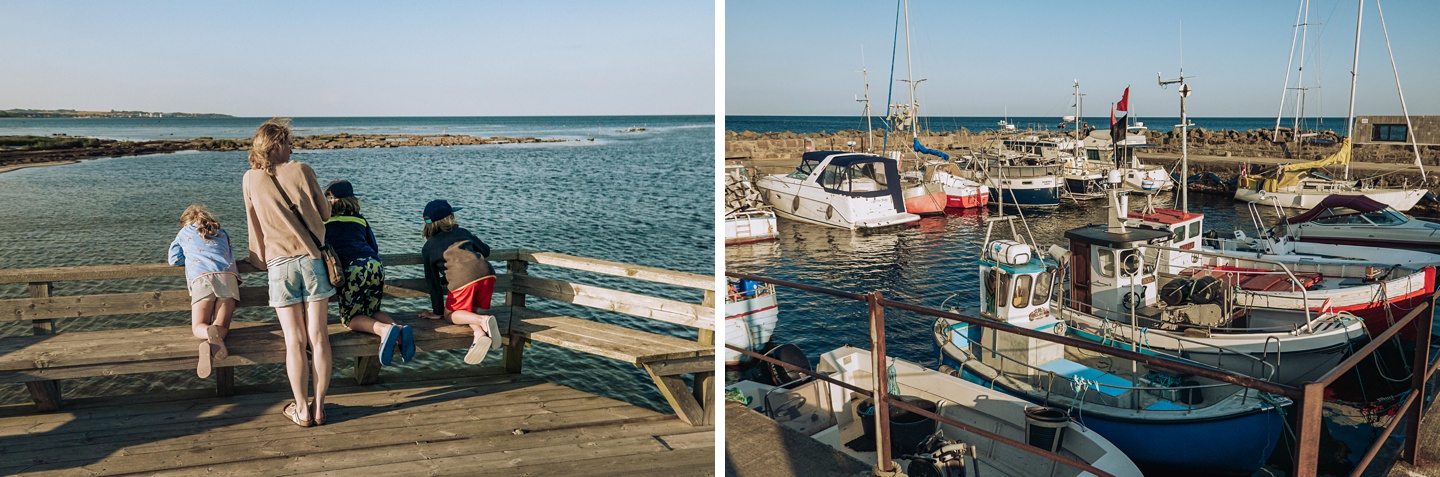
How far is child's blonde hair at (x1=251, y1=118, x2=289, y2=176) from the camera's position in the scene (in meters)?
3.06

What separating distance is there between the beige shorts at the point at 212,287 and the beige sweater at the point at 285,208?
432 mm

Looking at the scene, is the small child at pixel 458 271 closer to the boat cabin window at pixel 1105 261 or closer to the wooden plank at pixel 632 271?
the wooden plank at pixel 632 271

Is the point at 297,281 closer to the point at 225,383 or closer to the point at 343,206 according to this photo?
the point at 343,206

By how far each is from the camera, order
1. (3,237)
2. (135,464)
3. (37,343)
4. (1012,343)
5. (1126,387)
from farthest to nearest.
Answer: (3,237)
(1012,343)
(1126,387)
(37,343)
(135,464)

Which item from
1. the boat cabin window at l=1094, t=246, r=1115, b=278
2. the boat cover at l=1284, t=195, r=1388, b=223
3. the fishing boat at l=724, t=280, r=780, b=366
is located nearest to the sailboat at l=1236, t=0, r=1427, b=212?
the boat cover at l=1284, t=195, r=1388, b=223

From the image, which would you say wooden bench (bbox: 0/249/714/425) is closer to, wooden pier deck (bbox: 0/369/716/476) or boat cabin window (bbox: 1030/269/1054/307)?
wooden pier deck (bbox: 0/369/716/476)

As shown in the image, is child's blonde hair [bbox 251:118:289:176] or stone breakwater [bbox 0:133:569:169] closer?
child's blonde hair [bbox 251:118:289:176]

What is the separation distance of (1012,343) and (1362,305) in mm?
5298

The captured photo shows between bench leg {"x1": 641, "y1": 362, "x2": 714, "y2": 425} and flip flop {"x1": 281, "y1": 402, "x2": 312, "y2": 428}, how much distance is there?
1356 millimetres

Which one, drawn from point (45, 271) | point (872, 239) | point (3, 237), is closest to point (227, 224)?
point (3, 237)

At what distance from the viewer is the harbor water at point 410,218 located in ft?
27.5

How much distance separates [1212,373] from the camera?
1800mm

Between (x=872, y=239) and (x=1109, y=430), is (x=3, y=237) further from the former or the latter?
(x=1109, y=430)

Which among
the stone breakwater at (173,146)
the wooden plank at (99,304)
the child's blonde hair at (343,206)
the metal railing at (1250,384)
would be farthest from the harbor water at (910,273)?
the stone breakwater at (173,146)
